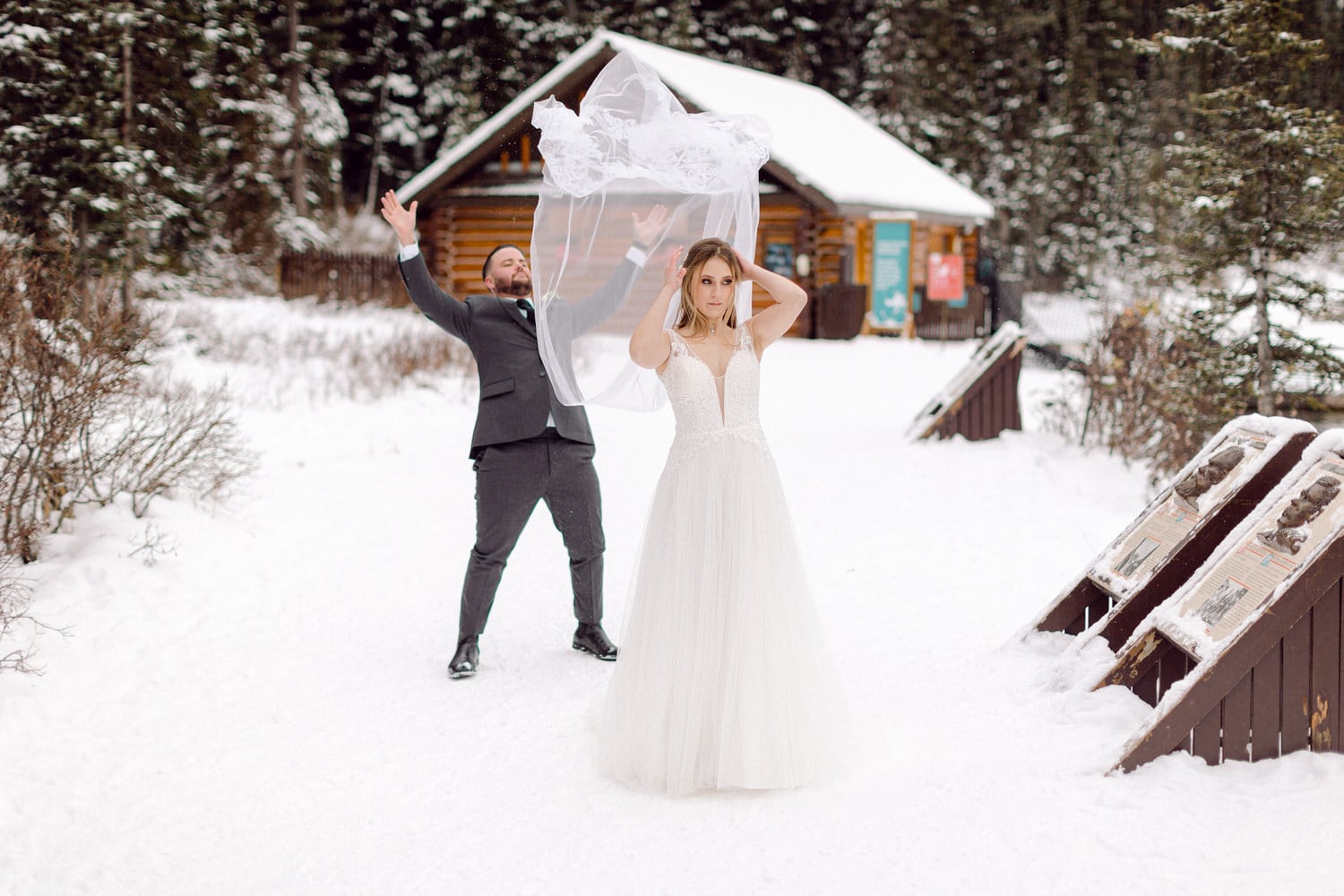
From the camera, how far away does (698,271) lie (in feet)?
13.0

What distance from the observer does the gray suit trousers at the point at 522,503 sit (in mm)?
4996

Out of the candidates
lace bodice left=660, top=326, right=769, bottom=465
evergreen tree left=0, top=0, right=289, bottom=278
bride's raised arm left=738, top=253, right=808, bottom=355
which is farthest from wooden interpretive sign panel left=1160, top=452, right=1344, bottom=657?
evergreen tree left=0, top=0, right=289, bottom=278

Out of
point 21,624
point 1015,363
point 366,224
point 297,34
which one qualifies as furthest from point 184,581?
point 366,224

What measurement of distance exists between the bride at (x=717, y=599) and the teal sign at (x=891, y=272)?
722 inches

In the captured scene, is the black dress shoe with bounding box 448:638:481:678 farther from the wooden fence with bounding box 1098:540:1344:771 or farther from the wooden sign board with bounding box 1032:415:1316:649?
the wooden fence with bounding box 1098:540:1344:771

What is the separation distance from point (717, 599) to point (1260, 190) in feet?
24.5

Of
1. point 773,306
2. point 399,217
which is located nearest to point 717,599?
point 773,306

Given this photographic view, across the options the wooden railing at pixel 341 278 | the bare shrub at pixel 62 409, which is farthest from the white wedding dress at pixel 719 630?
the wooden railing at pixel 341 278

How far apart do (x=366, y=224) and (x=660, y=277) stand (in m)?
30.8

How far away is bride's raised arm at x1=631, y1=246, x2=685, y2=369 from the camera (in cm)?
385

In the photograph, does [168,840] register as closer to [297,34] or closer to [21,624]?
[21,624]

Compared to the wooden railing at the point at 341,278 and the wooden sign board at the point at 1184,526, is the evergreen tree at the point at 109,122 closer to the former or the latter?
the wooden railing at the point at 341,278

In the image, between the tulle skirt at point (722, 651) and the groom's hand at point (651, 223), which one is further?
the groom's hand at point (651, 223)

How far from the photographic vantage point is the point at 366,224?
33.4 meters
